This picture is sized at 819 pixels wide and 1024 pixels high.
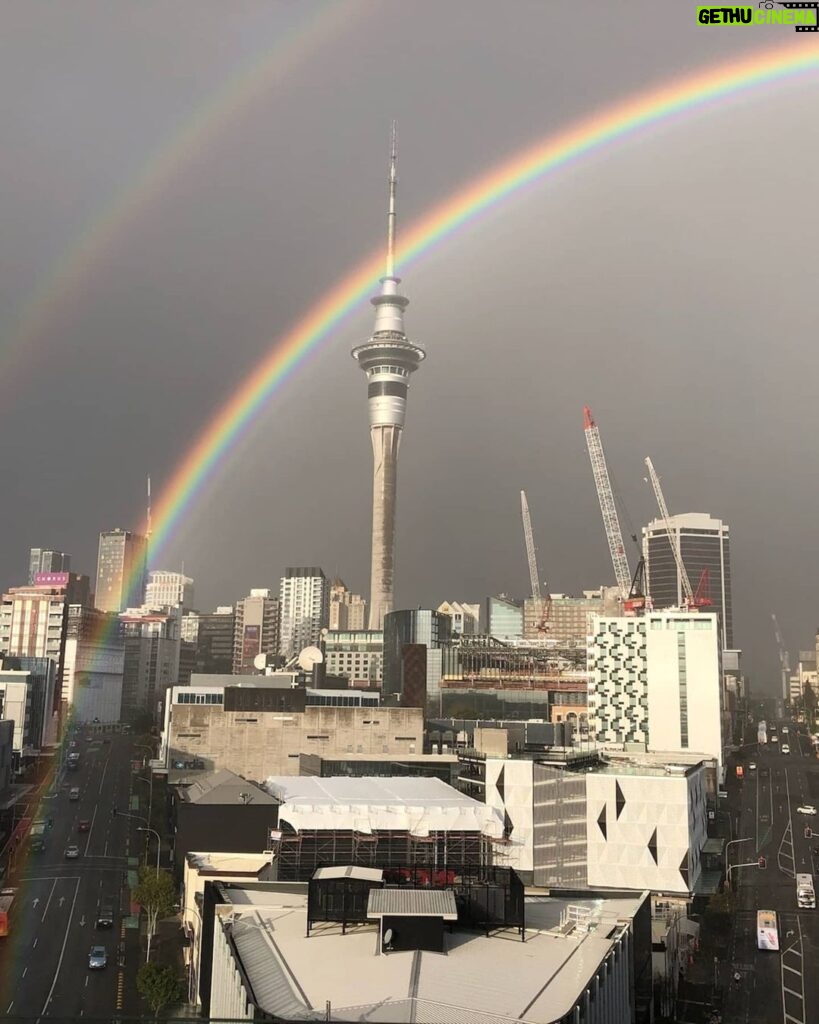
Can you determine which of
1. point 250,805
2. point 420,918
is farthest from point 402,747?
point 420,918

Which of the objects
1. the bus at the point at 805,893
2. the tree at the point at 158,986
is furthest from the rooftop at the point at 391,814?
the bus at the point at 805,893

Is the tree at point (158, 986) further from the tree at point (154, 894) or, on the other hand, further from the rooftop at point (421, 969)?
the tree at point (154, 894)

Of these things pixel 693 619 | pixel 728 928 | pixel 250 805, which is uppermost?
pixel 693 619

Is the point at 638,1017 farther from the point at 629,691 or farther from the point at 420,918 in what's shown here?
the point at 629,691

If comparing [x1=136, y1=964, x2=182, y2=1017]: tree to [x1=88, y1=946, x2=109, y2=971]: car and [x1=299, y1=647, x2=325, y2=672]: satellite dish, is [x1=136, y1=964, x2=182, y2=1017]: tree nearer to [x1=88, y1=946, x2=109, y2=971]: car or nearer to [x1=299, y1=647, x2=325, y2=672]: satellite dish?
[x1=88, y1=946, x2=109, y2=971]: car

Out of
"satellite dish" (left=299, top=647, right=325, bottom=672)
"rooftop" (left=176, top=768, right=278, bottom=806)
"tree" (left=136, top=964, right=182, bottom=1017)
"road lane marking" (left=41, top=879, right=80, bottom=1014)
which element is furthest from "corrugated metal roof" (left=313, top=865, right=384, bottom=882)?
"satellite dish" (left=299, top=647, right=325, bottom=672)
